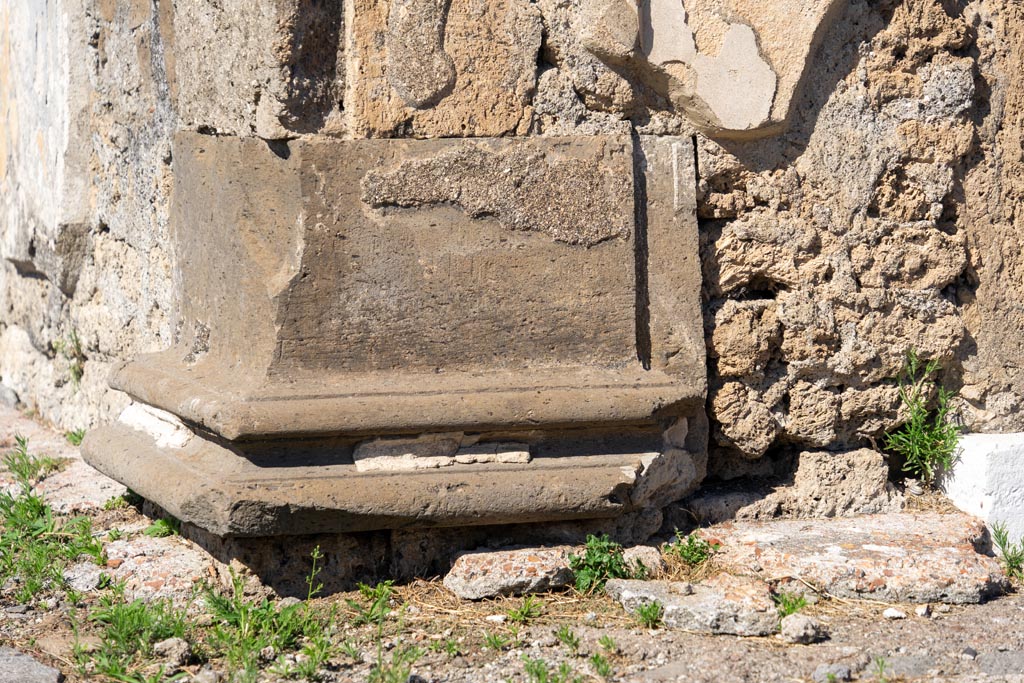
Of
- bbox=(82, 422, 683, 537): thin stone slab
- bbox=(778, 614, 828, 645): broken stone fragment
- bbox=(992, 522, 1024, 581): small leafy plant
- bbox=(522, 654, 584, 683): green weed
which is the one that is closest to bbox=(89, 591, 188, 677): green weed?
bbox=(82, 422, 683, 537): thin stone slab

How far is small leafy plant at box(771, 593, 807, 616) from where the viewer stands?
2.90m

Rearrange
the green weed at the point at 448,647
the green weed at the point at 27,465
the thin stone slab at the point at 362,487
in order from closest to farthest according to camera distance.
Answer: the green weed at the point at 448,647 < the thin stone slab at the point at 362,487 < the green weed at the point at 27,465

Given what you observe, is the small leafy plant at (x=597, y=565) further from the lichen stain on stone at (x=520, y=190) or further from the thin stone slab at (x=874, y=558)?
the lichen stain on stone at (x=520, y=190)

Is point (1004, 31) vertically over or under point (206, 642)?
over

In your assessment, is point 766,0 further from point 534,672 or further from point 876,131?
point 534,672

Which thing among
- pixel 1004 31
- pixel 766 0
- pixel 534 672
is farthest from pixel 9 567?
pixel 1004 31

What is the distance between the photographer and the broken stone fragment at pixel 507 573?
3.05 meters

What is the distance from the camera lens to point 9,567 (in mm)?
3209

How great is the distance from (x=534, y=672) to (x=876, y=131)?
74.0 inches

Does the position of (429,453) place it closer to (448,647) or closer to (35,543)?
(448,647)

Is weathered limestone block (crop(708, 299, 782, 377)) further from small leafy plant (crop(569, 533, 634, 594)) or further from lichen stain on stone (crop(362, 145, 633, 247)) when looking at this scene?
small leafy plant (crop(569, 533, 634, 594))

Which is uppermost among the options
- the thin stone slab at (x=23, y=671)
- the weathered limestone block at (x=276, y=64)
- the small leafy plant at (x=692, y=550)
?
the weathered limestone block at (x=276, y=64)

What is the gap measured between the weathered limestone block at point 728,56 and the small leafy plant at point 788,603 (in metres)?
1.28

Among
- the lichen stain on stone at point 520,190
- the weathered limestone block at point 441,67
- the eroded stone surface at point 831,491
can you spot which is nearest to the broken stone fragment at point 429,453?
the lichen stain on stone at point 520,190
